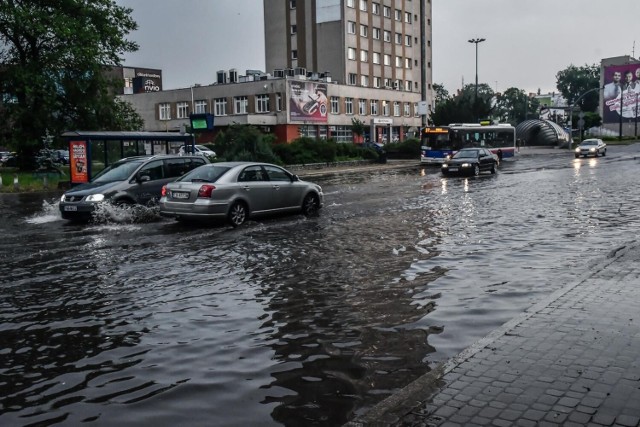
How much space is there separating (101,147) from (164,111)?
5634cm

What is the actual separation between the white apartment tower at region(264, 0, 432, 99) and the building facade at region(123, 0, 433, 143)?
125mm

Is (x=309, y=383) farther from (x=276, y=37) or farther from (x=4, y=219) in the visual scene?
(x=276, y=37)

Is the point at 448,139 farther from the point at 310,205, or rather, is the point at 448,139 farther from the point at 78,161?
the point at 310,205

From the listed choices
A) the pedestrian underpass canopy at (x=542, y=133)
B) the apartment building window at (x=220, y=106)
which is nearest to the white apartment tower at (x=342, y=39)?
the apartment building window at (x=220, y=106)

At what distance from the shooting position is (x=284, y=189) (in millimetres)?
16906

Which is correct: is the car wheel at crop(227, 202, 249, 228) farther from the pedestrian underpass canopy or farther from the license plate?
the pedestrian underpass canopy

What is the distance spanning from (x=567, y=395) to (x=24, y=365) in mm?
4471

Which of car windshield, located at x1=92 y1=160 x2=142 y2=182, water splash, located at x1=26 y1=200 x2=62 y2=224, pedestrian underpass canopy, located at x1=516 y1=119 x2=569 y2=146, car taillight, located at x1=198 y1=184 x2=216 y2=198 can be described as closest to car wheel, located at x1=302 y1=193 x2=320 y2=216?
car taillight, located at x1=198 y1=184 x2=216 y2=198

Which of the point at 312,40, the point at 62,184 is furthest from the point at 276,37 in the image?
the point at 62,184

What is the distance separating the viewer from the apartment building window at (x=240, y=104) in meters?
71.0

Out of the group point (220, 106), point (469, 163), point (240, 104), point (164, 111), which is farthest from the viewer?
point (164, 111)

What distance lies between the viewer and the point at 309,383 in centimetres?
529

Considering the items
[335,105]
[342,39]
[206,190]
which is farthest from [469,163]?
[342,39]

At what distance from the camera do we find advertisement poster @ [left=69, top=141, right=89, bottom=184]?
24.0 meters
